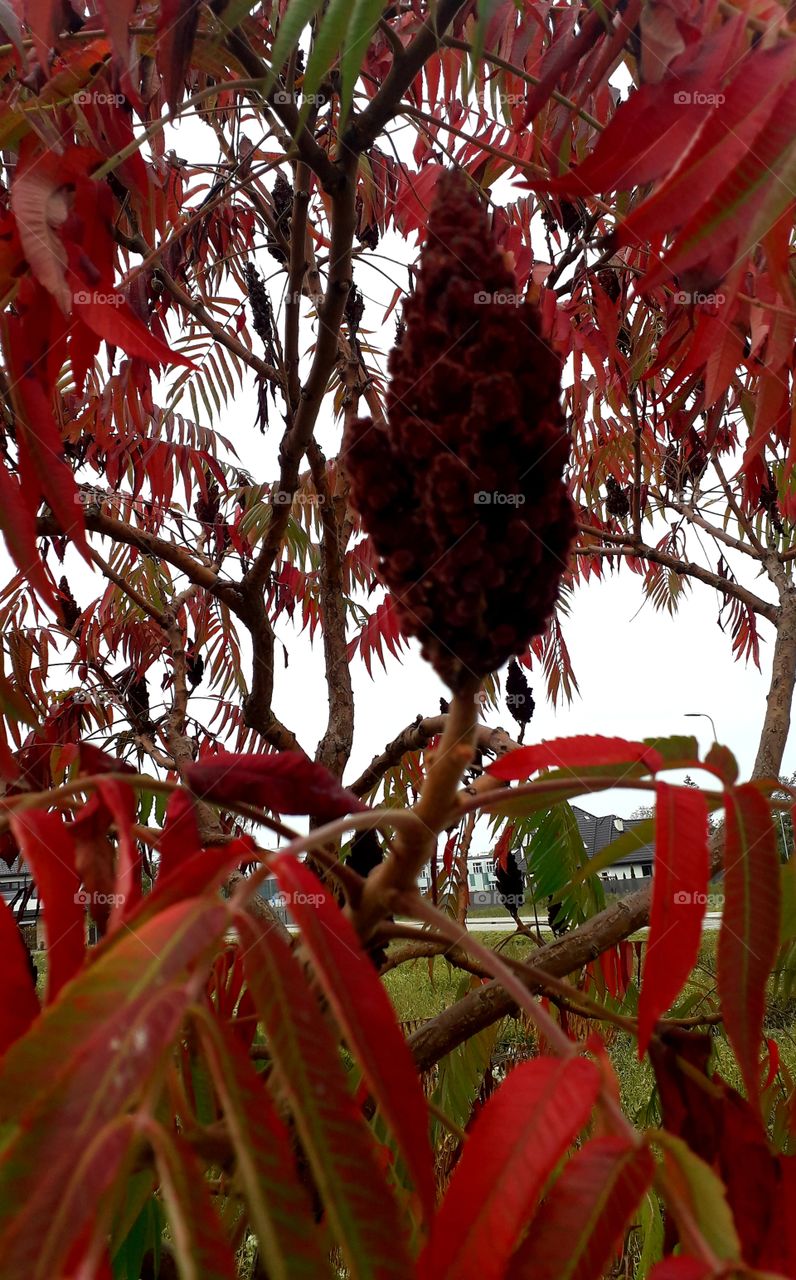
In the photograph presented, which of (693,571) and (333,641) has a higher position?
(693,571)

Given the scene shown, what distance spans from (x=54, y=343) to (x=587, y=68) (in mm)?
630

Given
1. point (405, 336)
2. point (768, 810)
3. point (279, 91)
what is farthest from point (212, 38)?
point (768, 810)

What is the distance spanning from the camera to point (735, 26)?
22.2 inches

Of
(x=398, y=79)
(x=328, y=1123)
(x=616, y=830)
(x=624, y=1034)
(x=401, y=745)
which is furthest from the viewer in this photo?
(x=624, y=1034)

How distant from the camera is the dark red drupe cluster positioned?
0.47 meters

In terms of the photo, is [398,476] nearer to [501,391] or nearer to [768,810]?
[501,391]
